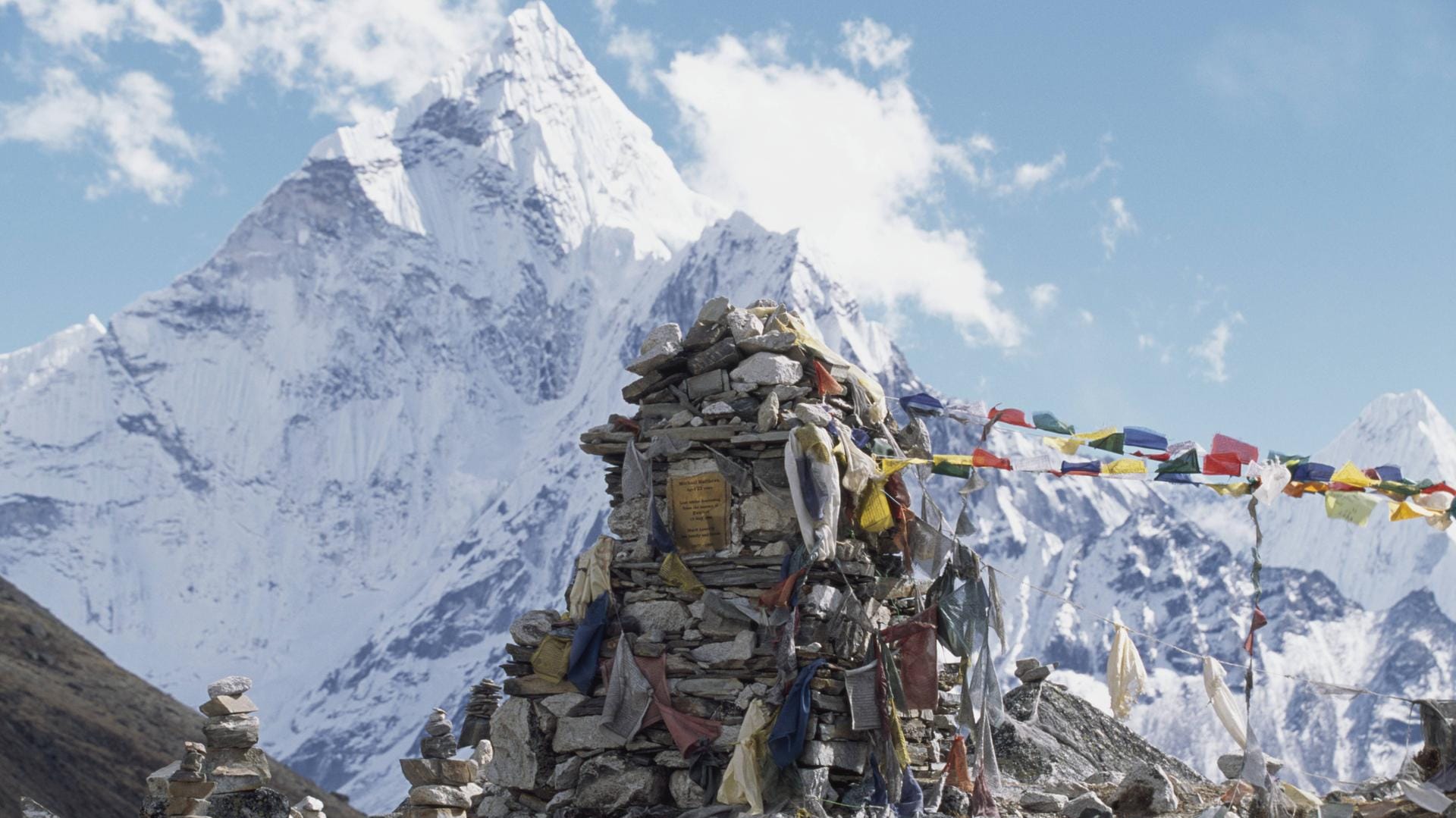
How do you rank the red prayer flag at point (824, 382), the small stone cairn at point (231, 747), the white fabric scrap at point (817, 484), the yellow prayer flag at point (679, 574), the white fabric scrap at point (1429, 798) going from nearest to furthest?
the white fabric scrap at point (1429, 798) < the white fabric scrap at point (817, 484) < the small stone cairn at point (231, 747) < the yellow prayer flag at point (679, 574) < the red prayer flag at point (824, 382)

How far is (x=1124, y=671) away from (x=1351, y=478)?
2945mm

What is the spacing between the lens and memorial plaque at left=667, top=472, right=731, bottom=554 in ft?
57.3

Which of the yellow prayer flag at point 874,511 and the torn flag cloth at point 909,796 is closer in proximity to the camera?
the torn flag cloth at point 909,796

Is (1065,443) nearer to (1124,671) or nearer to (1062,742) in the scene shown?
(1124,671)

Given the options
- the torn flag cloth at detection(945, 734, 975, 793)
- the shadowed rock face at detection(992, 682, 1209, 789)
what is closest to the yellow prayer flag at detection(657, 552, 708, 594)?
the torn flag cloth at detection(945, 734, 975, 793)

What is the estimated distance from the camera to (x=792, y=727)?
1623 centimetres

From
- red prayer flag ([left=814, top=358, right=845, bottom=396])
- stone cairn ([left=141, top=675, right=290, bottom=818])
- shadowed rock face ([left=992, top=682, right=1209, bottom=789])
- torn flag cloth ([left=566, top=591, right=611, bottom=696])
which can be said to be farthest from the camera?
shadowed rock face ([left=992, top=682, right=1209, bottom=789])

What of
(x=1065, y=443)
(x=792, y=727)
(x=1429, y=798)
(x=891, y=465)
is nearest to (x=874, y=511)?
(x=891, y=465)

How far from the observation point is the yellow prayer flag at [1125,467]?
57.0 ft

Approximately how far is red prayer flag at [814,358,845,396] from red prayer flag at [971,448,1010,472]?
1.48m

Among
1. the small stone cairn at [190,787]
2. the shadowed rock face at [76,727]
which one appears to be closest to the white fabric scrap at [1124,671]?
the small stone cairn at [190,787]

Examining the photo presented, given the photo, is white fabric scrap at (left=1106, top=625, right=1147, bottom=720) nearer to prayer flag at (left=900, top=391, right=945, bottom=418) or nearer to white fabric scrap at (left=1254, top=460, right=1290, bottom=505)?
white fabric scrap at (left=1254, top=460, right=1290, bottom=505)

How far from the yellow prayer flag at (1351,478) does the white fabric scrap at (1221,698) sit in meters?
2.08

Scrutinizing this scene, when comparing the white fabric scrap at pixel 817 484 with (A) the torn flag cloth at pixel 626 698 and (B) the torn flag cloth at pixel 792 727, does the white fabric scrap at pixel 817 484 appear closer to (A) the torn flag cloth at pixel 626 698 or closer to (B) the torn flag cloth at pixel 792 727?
(B) the torn flag cloth at pixel 792 727
